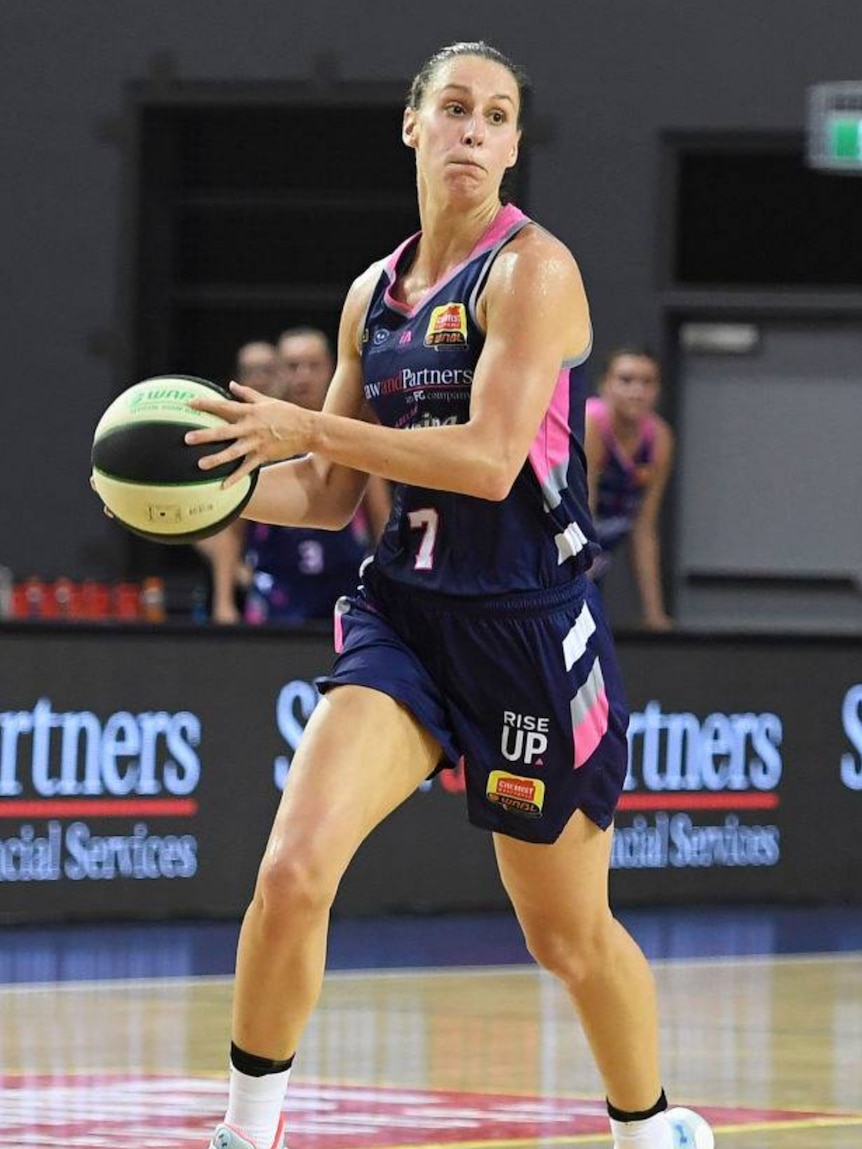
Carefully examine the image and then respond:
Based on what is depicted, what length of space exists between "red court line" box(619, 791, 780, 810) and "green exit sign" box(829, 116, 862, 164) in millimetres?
3176

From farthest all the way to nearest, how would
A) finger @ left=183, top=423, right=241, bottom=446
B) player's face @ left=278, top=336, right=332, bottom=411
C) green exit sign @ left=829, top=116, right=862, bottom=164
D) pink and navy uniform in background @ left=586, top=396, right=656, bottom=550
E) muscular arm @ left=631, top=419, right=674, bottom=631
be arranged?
green exit sign @ left=829, top=116, right=862, bottom=164
muscular arm @ left=631, top=419, right=674, bottom=631
pink and navy uniform in background @ left=586, top=396, right=656, bottom=550
player's face @ left=278, top=336, right=332, bottom=411
finger @ left=183, top=423, right=241, bottom=446

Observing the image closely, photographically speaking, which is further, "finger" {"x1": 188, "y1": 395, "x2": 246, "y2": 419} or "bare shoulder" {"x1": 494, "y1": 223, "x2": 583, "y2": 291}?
"bare shoulder" {"x1": 494, "y1": 223, "x2": 583, "y2": 291}

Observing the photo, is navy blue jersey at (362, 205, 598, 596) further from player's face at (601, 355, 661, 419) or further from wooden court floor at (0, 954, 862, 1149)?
player's face at (601, 355, 661, 419)

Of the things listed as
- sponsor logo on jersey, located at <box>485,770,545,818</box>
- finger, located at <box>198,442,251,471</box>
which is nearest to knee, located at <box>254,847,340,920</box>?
sponsor logo on jersey, located at <box>485,770,545,818</box>

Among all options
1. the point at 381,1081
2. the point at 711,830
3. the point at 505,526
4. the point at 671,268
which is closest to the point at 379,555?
the point at 505,526

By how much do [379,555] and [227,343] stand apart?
1005cm

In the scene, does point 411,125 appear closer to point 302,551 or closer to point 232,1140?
point 232,1140

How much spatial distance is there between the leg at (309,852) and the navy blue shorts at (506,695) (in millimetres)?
106

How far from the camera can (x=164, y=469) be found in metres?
4.48

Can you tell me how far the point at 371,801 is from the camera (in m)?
4.69

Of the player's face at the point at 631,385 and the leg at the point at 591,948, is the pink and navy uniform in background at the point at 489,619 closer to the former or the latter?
the leg at the point at 591,948

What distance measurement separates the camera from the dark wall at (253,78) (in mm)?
14430

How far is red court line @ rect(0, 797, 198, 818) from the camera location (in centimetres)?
933

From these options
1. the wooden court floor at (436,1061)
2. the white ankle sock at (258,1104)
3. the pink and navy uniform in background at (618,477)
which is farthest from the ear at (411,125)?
the pink and navy uniform in background at (618,477)
